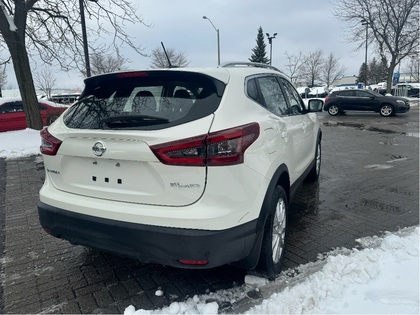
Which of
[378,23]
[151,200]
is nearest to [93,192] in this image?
[151,200]

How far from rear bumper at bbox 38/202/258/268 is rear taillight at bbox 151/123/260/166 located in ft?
1.48

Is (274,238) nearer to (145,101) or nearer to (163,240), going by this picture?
(163,240)

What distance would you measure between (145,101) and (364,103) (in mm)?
19625

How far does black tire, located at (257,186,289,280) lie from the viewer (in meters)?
2.69

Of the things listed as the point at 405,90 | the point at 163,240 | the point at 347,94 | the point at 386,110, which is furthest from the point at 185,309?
the point at 405,90

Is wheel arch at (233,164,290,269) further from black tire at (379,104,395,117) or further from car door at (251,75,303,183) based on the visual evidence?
black tire at (379,104,395,117)

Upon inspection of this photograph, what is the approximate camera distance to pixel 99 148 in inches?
93.7

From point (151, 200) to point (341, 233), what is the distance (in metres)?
2.49

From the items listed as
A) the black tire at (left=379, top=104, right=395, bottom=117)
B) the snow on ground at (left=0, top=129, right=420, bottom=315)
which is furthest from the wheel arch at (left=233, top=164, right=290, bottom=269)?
the black tire at (left=379, top=104, right=395, bottom=117)

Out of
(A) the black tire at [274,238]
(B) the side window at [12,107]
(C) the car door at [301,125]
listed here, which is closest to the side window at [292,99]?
(C) the car door at [301,125]

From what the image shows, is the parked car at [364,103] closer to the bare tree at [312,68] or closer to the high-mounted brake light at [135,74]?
the high-mounted brake light at [135,74]

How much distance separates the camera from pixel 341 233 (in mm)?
3830

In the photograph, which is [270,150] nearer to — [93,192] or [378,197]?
[93,192]

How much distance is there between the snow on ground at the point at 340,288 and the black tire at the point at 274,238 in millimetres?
104
